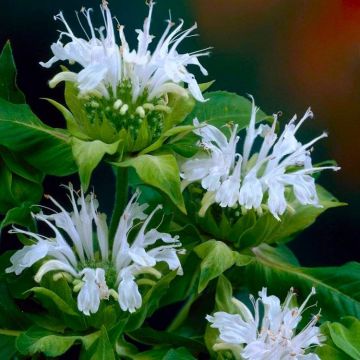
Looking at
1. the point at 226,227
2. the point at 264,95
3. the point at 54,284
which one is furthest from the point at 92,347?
the point at 264,95

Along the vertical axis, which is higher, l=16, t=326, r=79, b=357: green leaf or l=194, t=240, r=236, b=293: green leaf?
l=194, t=240, r=236, b=293: green leaf

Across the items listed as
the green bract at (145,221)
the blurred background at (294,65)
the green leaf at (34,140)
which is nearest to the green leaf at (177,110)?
the green bract at (145,221)

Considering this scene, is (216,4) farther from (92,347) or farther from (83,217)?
(92,347)

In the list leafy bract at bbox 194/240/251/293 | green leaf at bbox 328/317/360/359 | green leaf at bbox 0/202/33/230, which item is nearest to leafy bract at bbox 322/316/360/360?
green leaf at bbox 328/317/360/359

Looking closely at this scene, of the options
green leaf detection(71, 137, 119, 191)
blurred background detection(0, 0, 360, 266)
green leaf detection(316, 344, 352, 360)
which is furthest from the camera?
blurred background detection(0, 0, 360, 266)

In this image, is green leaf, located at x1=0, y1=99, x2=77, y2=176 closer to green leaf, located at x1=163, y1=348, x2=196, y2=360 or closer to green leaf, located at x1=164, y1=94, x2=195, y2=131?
green leaf, located at x1=164, y1=94, x2=195, y2=131

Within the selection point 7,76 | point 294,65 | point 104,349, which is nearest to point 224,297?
point 104,349
